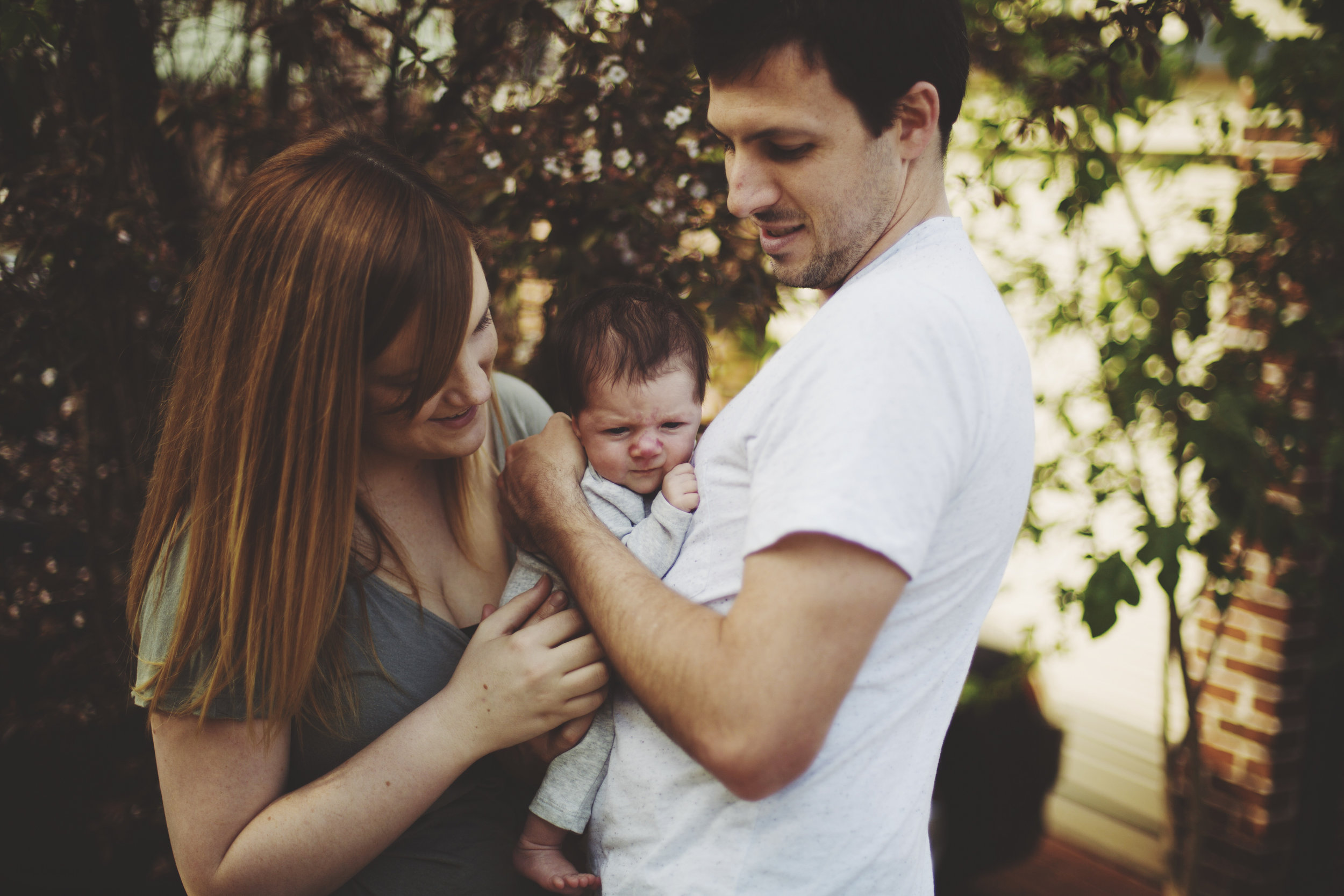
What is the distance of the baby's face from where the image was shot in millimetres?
1501

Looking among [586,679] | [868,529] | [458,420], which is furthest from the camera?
[458,420]

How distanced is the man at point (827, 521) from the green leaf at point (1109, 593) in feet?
3.93

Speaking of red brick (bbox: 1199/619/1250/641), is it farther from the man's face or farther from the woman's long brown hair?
the woman's long brown hair

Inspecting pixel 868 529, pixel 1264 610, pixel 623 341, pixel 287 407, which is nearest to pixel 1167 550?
pixel 1264 610

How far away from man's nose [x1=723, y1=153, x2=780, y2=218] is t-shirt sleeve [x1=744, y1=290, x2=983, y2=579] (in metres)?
0.32

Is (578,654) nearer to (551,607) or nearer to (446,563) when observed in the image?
(551,607)

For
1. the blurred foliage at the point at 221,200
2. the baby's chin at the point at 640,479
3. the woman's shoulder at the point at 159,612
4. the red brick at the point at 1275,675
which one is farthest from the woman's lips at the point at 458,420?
the red brick at the point at 1275,675

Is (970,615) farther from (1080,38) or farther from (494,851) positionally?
(1080,38)

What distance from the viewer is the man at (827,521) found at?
3.01 feet

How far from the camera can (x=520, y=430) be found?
1863 millimetres

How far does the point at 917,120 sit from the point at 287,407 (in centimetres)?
103

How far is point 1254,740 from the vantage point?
10.0 ft

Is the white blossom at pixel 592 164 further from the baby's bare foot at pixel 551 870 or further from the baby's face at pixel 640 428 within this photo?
the baby's bare foot at pixel 551 870

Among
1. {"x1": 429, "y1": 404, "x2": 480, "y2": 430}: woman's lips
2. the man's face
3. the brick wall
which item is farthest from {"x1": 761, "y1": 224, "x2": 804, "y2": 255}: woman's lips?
the brick wall
